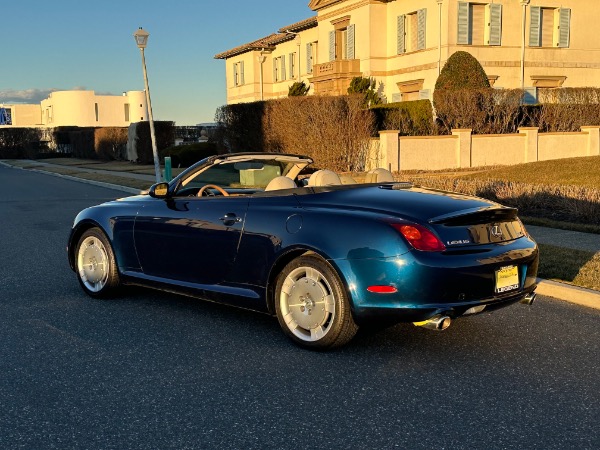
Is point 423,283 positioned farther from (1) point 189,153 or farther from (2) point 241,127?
(1) point 189,153

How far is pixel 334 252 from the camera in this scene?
4.87m

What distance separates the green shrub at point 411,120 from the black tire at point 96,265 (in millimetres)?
19927

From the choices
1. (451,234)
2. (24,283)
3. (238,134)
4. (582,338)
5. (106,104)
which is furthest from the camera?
(106,104)

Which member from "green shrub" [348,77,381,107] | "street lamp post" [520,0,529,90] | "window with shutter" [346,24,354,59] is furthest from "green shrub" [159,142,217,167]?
"street lamp post" [520,0,529,90]

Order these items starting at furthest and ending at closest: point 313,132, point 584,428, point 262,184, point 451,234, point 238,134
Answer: point 238,134 → point 313,132 → point 262,184 → point 451,234 → point 584,428

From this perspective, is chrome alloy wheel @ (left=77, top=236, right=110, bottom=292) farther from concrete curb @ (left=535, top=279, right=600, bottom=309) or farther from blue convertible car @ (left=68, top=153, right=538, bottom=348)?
concrete curb @ (left=535, top=279, right=600, bottom=309)

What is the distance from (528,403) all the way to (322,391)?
1239 mm

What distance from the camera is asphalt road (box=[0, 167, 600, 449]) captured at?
366cm

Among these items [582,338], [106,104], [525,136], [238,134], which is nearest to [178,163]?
[238,134]

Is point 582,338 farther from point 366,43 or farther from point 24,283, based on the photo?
point 366,43

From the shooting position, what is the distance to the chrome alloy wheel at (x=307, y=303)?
5.01 meters

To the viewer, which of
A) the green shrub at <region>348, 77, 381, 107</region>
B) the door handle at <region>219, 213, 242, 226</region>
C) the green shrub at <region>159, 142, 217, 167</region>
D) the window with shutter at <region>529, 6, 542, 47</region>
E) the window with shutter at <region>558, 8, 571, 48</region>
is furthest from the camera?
the green shrub at <region>348, 77, 381, 107</region>

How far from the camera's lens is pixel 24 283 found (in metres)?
7.72

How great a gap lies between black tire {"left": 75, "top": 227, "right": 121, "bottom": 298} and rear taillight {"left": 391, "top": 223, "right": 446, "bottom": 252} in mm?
3257
